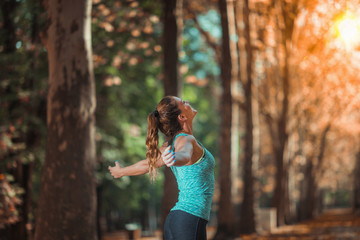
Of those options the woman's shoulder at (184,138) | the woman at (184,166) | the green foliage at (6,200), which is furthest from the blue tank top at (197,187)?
the green foliage at (6,200)

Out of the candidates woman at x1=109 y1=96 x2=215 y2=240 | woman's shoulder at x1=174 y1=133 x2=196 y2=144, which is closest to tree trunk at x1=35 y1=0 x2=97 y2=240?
woman at x1=109 y1=96 x2=215 y2=240

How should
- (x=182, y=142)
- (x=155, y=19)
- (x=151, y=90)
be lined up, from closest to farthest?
(x=182, y=142), (x=155, y=19), (x=151, y=90)

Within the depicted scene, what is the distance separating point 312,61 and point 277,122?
361 centimetres

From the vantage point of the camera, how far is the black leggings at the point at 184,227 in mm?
3643

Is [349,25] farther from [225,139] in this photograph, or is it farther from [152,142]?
[152,142]

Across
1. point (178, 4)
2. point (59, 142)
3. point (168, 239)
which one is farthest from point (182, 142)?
point (178, 4)

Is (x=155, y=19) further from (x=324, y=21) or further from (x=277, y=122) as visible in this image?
(x=277, y=122)

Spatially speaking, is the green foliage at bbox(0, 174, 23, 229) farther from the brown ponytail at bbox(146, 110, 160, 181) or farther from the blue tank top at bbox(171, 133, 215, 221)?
the blue tank top at bbox(171, 133, 215, 221)

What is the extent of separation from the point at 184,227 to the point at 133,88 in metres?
18.5

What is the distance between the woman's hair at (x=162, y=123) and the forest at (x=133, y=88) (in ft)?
5.57

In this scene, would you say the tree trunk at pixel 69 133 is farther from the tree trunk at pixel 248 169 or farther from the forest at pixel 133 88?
the tree trunk at pixel 248 169

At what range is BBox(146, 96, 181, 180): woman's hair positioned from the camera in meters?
3.79

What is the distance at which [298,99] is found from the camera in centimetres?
2678

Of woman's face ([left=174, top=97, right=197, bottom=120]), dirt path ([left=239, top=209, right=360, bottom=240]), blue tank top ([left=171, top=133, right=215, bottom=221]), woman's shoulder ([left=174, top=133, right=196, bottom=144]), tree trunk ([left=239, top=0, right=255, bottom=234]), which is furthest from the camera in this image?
tree trunk ([left=239, top=0, right=255, bottom=234])
